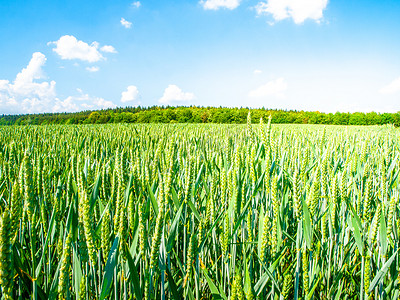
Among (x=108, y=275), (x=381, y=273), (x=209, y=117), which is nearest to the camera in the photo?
(x=108, y=275)

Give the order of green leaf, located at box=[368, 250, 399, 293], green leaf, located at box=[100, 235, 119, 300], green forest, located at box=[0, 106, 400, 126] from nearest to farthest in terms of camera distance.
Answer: green leaf, located at box=[100, 235, 119, 300]
green leaf, located at box=[368, 250, 399, 293]
green forest, located at box=[0, 106, 400, 126]

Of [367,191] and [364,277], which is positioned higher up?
[367,191]

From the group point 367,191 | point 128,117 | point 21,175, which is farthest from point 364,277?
point 128,117

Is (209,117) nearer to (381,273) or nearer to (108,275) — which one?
(381,273)

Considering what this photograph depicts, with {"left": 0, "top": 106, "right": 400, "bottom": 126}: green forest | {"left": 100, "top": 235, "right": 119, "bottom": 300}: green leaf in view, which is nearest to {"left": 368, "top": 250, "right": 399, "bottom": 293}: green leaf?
{"left": 100, "top": 235, "right": 119, "bottom": 300}: green leaf

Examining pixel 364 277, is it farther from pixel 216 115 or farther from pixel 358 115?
pixel 358 115

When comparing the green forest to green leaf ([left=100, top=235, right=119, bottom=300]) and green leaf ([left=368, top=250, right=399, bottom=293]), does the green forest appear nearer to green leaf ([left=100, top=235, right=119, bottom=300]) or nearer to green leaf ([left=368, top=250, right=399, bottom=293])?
green leaf ([left=368, top=250, right=399, bottom=293])

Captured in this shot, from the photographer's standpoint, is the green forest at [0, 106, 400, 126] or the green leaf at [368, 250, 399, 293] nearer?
the green leaf at [368, 250, 399, 293]

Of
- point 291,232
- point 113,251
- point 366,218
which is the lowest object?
point 291,232

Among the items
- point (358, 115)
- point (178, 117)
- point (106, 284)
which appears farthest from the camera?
point (358, 115)

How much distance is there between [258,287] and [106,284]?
1.66 ft

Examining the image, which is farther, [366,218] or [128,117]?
[128,117]

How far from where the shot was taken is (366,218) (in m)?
1.07

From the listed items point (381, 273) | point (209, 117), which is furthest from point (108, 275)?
point (209, 117)
